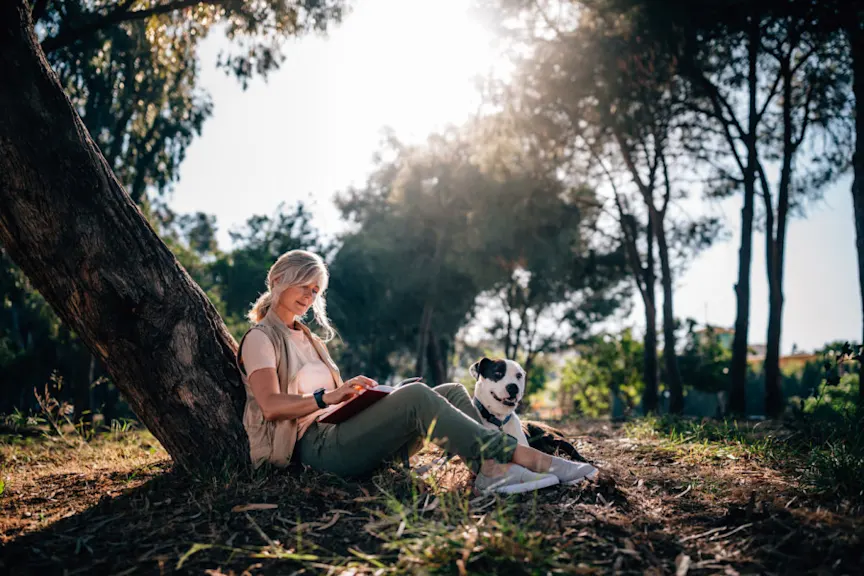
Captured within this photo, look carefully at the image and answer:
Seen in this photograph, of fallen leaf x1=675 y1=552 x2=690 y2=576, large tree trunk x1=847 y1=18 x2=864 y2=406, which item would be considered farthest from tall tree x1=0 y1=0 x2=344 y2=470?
large tree trunk x1=847 y1=18 x2=864 y2=406

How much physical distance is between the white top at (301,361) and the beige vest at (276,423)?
4cm

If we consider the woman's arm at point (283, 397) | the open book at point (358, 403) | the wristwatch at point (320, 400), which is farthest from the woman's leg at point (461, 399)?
the wristwatch at point (320, 400)

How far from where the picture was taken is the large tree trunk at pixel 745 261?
1016cm

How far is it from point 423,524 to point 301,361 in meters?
1.51

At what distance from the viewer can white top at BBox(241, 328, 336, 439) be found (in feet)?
11.7

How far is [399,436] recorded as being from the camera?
3.51 m

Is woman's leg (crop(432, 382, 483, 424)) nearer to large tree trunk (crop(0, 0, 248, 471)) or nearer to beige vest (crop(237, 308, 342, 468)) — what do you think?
beige vest (crop(237, 308, 342, 468))

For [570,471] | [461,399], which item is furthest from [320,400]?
[570,471]

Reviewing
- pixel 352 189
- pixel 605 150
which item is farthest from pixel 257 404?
pixel 352 189

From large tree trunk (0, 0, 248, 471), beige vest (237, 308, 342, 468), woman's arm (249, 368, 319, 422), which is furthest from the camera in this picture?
beige vest (237, 308, 342, 468)

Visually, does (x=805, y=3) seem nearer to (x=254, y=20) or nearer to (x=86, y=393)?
(x=254, y=20)

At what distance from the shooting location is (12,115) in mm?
3332

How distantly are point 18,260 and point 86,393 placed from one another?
699cm

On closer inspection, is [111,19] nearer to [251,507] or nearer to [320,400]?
[320,400]
